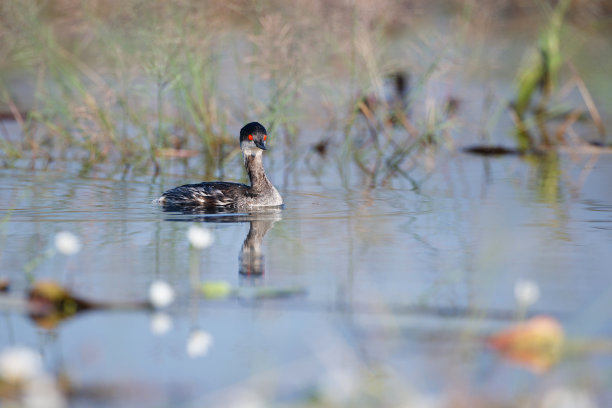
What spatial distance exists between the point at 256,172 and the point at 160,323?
4859 millimetres

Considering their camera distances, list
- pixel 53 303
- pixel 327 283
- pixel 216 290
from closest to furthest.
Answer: pixel 53 303
pixel 216 290
pixel 327 283

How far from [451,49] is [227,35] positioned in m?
2.60

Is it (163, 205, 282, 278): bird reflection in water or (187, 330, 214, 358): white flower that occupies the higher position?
(163, 205, 282, 278): bird reflection in water

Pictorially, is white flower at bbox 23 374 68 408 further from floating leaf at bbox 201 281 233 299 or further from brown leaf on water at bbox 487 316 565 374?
brown leaf on water at bbox 487 316 565 374

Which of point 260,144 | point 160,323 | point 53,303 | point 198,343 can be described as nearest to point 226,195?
point 260,144

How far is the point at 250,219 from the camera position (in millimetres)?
9109

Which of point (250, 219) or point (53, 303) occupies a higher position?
point (250, 219)

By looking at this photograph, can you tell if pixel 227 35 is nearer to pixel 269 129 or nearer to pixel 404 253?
pixel 269 129

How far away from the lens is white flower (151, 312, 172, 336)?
528 centimetres

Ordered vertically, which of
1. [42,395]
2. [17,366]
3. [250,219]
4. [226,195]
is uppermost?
[226,195]

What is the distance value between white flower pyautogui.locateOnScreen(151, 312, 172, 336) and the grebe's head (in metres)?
4.76

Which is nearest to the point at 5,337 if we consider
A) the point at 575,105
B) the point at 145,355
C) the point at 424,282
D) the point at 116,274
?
the point at 145,355

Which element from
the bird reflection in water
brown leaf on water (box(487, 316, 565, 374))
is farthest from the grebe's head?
brown leaf on water (box(487, 316, 565, 374))

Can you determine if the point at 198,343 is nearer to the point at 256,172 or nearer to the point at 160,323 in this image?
the point at 160,323
